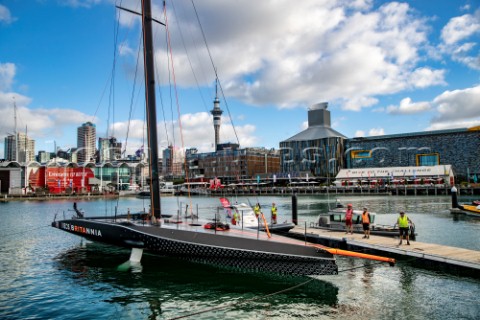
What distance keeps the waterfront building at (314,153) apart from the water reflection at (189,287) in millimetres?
135295

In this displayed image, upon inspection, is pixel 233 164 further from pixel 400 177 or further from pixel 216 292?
pixel 216 292

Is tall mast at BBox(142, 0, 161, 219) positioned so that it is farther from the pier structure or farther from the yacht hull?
the pier structure

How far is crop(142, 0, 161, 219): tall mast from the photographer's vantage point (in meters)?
19.1

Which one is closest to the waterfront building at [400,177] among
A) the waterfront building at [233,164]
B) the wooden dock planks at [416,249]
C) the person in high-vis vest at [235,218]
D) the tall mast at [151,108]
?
the waterfront building at [233,164]

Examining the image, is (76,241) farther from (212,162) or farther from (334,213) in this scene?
(212,162)

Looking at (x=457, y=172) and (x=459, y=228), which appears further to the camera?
(x=457, y=172)

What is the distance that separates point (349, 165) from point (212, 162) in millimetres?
72716

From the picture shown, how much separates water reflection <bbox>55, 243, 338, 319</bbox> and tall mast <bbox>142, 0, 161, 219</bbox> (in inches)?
128

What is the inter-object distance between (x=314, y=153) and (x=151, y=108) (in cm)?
14502

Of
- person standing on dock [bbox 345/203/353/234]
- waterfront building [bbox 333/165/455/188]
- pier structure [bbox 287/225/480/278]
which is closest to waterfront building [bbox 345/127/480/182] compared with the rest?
waterfront building [bbox 333/165/455/188]

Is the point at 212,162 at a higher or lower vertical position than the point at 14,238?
higher

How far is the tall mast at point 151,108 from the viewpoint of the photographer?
1906cm

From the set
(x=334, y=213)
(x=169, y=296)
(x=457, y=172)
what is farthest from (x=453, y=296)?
(x=457, y=172)

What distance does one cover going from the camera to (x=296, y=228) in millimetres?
26391
